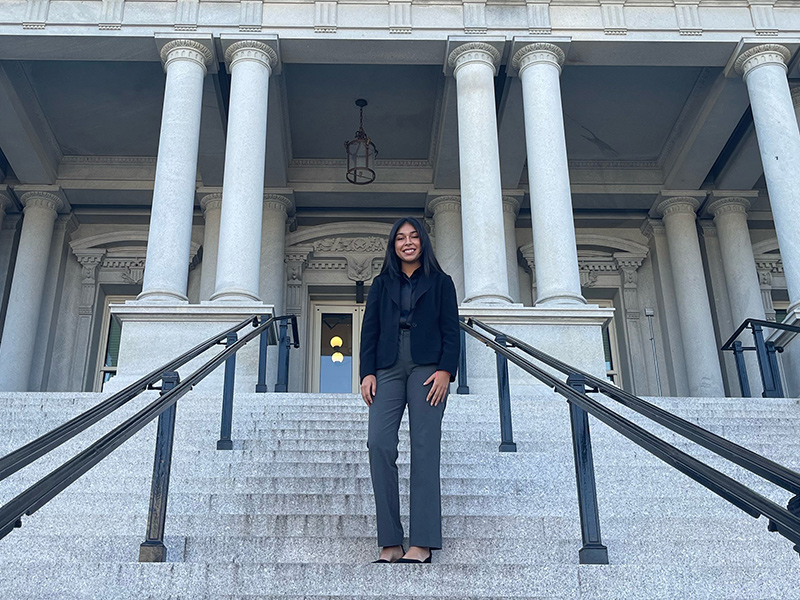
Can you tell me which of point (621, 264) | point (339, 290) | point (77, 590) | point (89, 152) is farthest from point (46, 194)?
point (77, 590)

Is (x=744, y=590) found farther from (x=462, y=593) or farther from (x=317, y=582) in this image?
(x=317, y=582)

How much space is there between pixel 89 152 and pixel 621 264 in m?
10.4

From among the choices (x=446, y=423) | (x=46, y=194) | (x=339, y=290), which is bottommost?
(x=446, y=423)

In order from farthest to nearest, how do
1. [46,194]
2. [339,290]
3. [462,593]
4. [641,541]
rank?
[339,290] < [46,194] < [641,541] < [462,593]

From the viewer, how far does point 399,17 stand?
11828 mm

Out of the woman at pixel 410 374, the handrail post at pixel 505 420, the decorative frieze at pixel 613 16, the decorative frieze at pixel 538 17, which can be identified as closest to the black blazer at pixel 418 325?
the woman at pixel 410 374

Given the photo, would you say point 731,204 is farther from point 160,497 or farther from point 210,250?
point 160,497

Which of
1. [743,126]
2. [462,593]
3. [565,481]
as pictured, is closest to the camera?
[462,593]

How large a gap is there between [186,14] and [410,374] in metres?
9.12

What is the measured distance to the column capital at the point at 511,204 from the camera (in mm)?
15539

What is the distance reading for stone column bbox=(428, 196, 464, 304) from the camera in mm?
14867

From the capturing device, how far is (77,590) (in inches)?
136

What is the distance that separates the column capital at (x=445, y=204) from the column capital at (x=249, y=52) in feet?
Result: 15.7

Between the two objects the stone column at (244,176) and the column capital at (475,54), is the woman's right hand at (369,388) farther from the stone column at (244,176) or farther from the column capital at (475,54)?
the column capital at (475,54)
